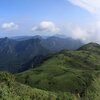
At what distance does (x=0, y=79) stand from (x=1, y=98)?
9972cm

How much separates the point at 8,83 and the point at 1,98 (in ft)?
313

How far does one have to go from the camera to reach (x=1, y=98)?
99.5 m

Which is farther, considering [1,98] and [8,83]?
[8,83]

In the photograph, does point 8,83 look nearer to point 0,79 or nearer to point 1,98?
point 0,79

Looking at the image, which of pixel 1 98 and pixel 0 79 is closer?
pixel 1 98

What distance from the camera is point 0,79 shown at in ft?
648

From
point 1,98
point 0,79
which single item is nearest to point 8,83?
point 0,79

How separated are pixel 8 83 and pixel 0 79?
740 centimetres
